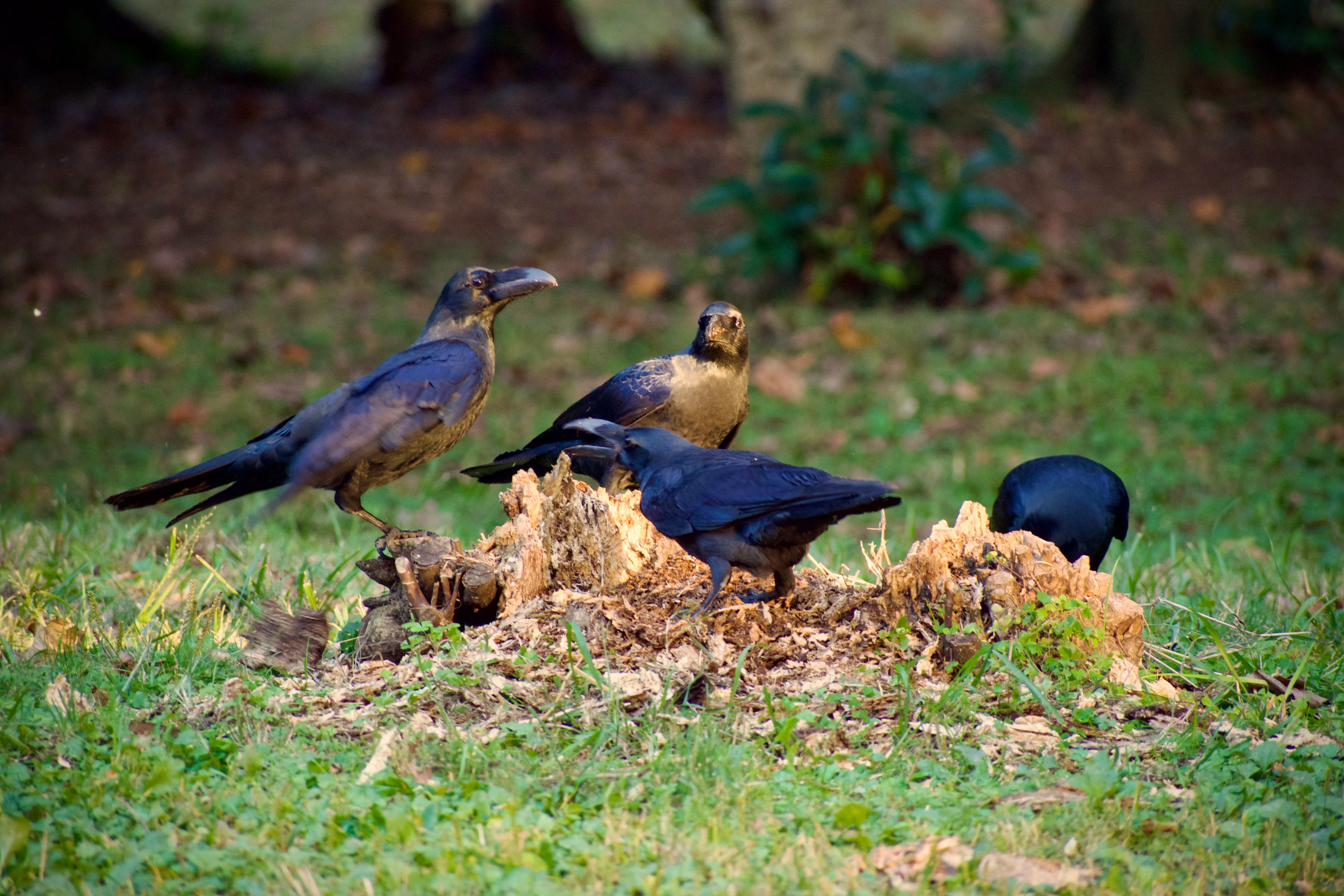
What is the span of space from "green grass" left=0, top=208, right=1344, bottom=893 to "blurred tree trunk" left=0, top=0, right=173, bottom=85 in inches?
323

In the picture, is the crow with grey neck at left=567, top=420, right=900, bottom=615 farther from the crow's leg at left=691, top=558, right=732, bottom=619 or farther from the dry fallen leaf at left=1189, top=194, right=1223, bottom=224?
the dry fallen leaf at left=1189, top=194, right=1223, bottom=224

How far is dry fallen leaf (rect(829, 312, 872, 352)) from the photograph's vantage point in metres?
8.64

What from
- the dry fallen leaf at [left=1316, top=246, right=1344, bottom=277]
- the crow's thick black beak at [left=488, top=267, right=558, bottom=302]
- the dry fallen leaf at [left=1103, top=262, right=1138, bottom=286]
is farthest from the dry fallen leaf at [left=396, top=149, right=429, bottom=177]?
the crow's thick black beak at [left=488, top=267, right=558, bottom=302]

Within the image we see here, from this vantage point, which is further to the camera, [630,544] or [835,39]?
[835,39]

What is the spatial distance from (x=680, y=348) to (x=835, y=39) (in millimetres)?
2790

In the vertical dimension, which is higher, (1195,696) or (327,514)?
(1195,696)

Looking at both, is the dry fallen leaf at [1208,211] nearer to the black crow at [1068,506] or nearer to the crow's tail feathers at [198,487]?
the black crow at [1068,506]

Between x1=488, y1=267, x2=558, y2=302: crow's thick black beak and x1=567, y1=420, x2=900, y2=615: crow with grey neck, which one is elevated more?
x1=488, y1=267, x2=558, y2=302: crow's thick black beak

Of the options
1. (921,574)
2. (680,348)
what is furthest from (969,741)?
(680,348)

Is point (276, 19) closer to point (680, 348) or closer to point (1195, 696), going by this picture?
point (680, 348)

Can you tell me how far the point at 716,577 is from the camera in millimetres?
3705

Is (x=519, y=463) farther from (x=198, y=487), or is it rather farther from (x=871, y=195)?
(x=871, y=195)

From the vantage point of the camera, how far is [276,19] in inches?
836

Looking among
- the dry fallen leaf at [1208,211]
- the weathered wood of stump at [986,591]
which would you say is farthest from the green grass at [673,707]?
the dry fallen leaf at [1208,211]
